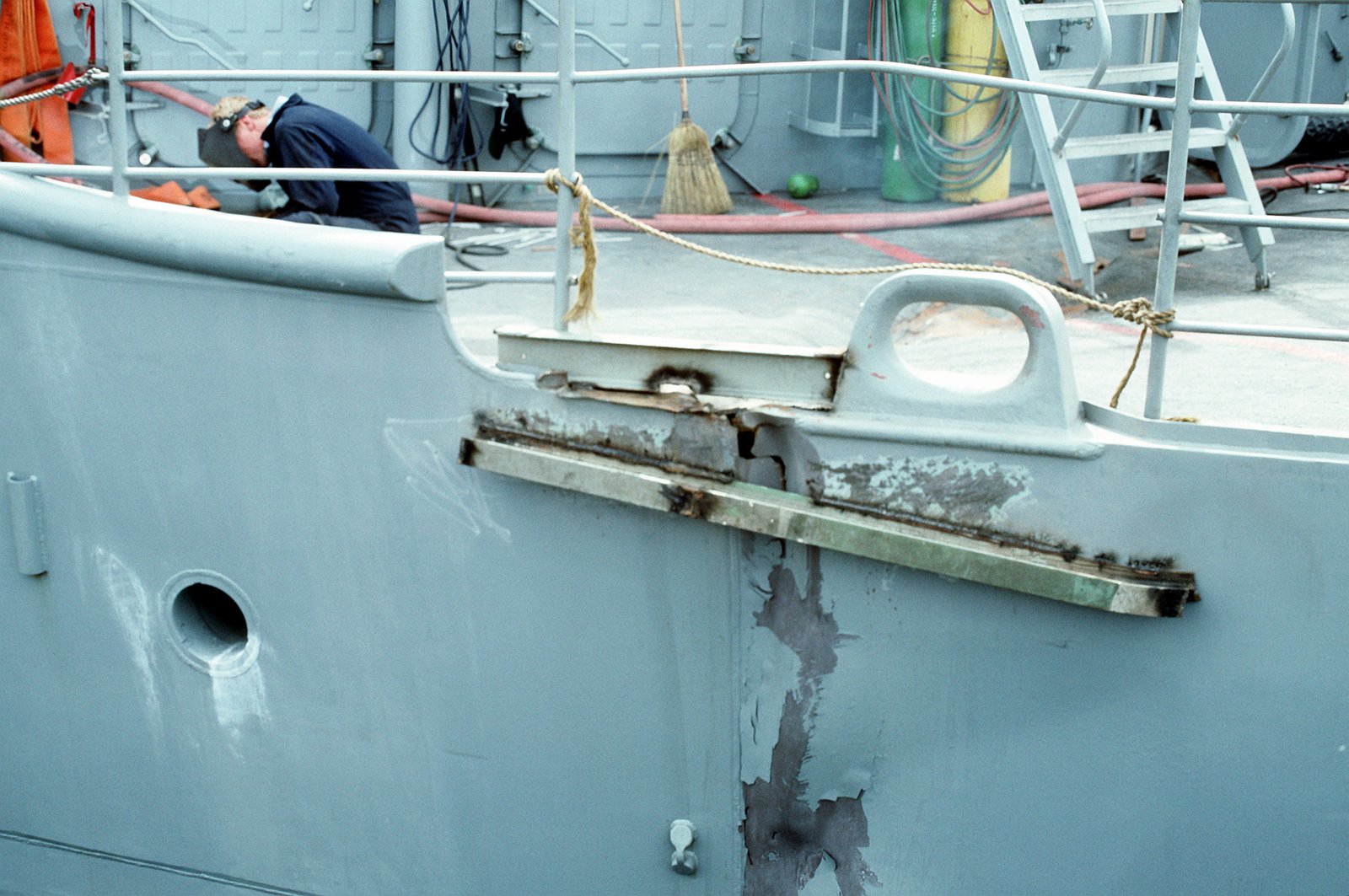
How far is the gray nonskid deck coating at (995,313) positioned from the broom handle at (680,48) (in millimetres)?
630

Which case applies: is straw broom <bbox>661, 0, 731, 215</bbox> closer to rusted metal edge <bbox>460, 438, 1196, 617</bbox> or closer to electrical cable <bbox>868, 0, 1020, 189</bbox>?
electrical cable <bbox>868, 0, 1020, 189</bbox>

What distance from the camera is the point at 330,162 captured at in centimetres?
532

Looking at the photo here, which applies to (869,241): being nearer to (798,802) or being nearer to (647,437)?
→ (647,437)

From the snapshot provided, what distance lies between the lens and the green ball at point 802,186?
746 cm

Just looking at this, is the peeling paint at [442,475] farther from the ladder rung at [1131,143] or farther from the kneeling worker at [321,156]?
the ladder rung at [1131,143]

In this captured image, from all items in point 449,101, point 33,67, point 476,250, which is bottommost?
point 476,250

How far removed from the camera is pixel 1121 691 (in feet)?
9.52

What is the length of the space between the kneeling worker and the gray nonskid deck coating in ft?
1.49

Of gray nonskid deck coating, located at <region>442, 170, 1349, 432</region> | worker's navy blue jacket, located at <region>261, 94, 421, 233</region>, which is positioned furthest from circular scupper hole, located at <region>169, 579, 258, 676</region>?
worker's navy blue jacket, located at <region>261, 94, 421, 233</region>

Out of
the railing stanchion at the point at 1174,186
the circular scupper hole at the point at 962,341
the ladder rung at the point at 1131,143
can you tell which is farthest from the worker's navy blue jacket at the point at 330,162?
the railing stanchion at the point at 1174,186

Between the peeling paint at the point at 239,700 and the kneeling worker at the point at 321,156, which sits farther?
the kneeling worker at the point at 321,156

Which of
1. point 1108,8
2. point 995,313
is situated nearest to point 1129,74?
point 1108,8

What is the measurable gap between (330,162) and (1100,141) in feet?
10.2

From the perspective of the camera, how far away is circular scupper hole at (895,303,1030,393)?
419 centimetres
